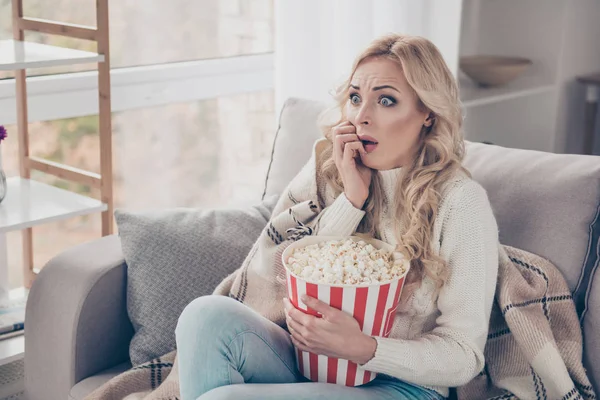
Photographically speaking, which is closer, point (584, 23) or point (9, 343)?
point (9, 343)

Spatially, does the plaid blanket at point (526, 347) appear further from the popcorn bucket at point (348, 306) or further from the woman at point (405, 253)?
the popcorn bucket at point (348, 306)

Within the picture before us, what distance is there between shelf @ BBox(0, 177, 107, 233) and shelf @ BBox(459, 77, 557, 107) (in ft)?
4.76

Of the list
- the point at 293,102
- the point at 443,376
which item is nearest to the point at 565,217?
the point at 443,376

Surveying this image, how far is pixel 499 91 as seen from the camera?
2922mm

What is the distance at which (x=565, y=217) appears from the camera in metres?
1.64

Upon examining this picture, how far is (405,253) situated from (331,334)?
0.75 ft

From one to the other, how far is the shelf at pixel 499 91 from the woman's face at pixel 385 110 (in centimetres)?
137

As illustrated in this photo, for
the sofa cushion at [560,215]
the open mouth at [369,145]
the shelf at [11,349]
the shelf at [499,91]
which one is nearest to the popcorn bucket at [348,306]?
the open mouth at [369,145]

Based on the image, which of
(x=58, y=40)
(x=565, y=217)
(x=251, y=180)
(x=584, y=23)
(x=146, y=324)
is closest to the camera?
(x=565, y=217)

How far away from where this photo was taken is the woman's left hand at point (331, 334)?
139cm

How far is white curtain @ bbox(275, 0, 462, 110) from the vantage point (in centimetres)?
265

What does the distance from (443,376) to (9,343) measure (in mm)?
1245

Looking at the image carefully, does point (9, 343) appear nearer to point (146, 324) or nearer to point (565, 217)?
point (146, 324)

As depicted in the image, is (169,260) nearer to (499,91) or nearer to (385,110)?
(385,110)
